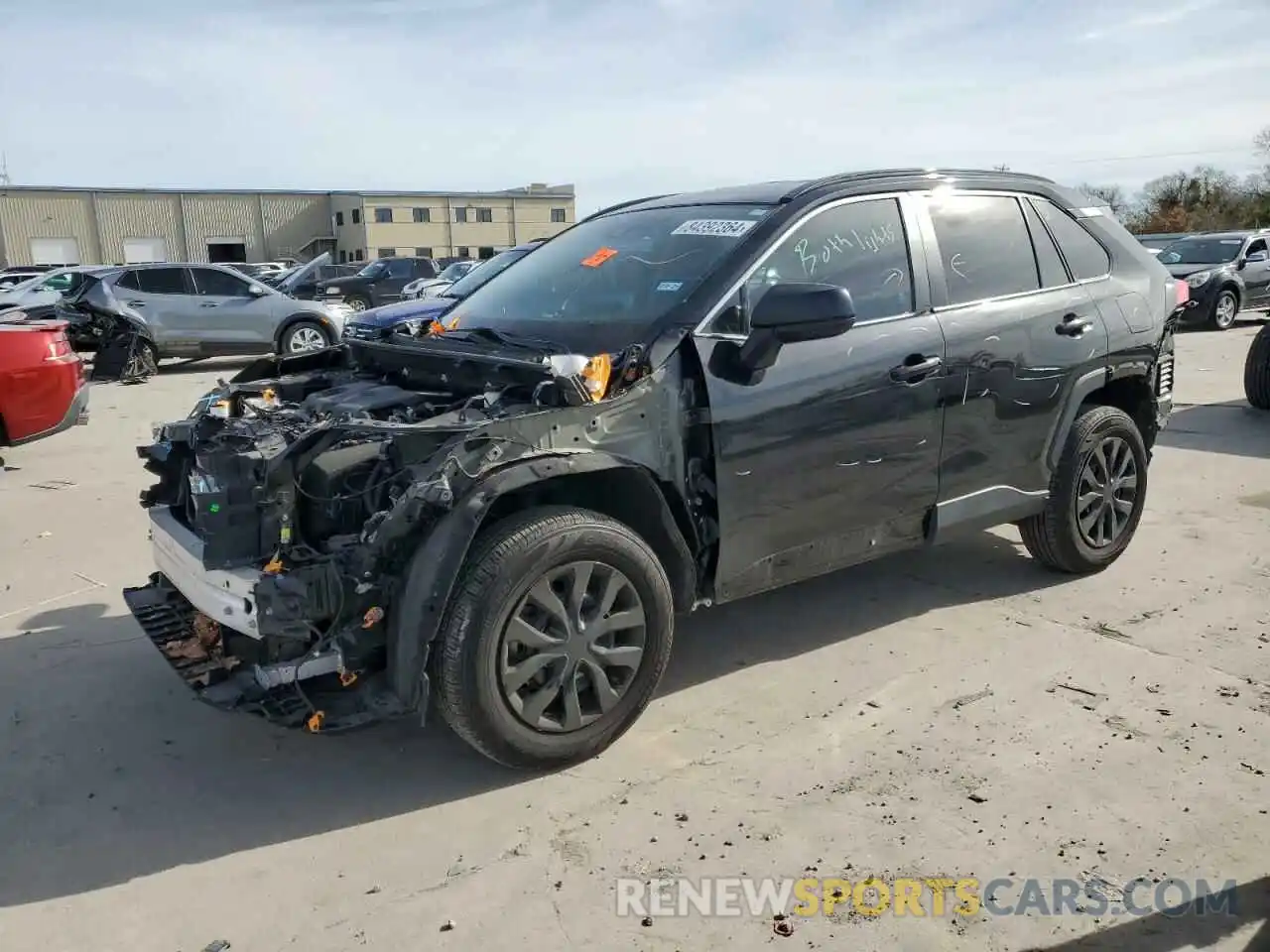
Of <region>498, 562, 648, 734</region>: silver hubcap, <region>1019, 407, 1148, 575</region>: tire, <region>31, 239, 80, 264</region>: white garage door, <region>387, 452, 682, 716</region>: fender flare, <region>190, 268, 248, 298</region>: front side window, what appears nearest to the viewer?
<region>387, 452, 682, 716</region>: fender flare

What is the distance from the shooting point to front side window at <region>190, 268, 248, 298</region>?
15312 mm

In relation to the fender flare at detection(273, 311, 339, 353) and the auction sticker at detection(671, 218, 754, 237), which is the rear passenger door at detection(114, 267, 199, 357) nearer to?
the fender flare at detection(273, 311, 339, 353)

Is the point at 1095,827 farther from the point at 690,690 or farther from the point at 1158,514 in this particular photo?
the point at 1158,514

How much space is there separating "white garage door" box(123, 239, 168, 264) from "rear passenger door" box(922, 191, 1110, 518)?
66.3m

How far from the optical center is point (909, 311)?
4.29 m

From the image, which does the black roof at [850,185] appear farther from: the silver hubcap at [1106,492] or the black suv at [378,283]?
the black suv at [378,283]

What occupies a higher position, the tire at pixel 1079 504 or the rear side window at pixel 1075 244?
the rear side window at pixel 1075 244

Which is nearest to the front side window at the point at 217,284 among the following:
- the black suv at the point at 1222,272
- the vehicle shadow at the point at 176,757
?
the vehicle shadow at the point at 176,757

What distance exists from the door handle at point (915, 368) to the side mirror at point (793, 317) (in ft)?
1.73

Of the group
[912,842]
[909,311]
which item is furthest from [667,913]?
[909,311]

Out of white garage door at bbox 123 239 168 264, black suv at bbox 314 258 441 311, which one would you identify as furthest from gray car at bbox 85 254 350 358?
white garage door at bbox 123 239 168 264

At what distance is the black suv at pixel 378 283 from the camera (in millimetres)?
25484

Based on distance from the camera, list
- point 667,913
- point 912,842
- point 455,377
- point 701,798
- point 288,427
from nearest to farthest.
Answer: point 667,913
point 912,842
point 701,798
point 288,427
point 455,377

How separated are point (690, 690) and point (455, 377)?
1522 millimetres
